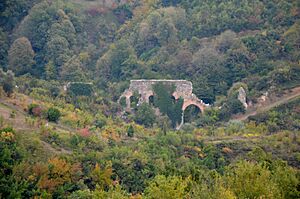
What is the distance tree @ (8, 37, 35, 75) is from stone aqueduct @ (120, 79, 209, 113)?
800 cm

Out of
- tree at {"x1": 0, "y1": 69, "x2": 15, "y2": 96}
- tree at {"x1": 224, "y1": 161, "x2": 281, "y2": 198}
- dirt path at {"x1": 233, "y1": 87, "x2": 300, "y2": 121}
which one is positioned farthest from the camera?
dirt path at {"x1": 233, "y1": 87, "x2": 300, "y2": 121}

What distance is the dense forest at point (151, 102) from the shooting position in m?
27.8

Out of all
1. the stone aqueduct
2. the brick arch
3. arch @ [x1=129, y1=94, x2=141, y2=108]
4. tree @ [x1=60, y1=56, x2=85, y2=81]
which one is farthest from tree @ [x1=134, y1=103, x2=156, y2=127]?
tree @ [x1=60, y1=56, x2=85, y2=81]

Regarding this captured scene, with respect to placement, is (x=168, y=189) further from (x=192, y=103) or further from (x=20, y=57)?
(x=20, y=57)

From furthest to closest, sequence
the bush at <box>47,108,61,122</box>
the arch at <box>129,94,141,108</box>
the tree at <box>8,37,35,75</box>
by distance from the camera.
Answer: the tree at <box>8,37,35,75</box>, the arch at <box>129,94,141,108</box>, the bush at <box>47,108,61,122</box>

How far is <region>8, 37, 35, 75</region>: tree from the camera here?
4844 centimetres

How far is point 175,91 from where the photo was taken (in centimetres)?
4688

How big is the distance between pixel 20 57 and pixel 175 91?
1234 centimetres

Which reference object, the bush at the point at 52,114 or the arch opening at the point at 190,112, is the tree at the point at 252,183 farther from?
the arch opening at the point at 190,112

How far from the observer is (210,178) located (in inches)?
1008

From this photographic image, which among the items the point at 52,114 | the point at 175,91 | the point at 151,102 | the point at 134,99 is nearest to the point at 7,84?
the point at 52,114

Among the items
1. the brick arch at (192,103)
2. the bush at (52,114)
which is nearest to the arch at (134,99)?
the brick arch at (192,103)

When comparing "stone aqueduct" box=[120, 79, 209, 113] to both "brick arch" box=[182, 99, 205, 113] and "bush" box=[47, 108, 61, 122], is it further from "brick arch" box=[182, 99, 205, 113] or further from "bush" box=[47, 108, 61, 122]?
"bush" box=[47, 108, 61, 122]

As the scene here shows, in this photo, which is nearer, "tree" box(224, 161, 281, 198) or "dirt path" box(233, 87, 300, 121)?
"tree" box(224, 161, 281, 198)
